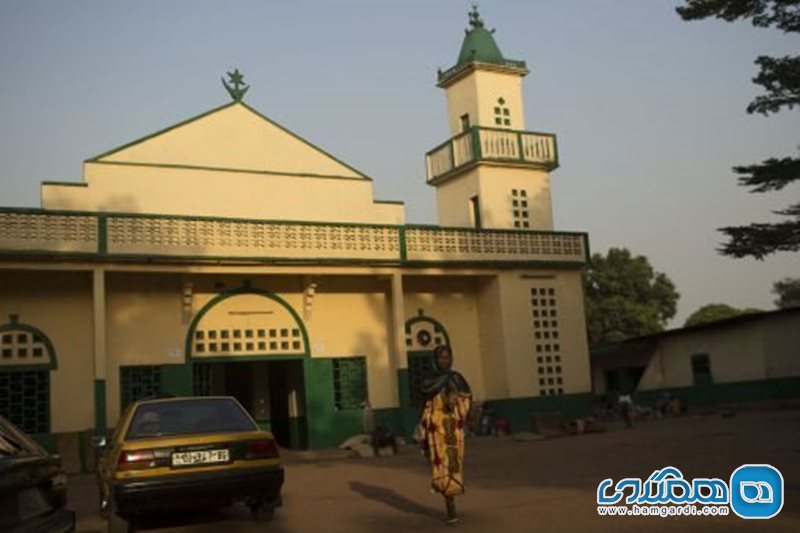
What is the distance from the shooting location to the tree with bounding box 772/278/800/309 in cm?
5259

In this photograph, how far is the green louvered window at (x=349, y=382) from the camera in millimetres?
20406

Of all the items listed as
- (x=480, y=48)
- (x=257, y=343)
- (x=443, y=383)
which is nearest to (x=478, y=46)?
(x=480, y=48)

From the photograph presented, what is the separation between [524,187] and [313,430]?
30.1ft

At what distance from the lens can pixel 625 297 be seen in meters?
44.1

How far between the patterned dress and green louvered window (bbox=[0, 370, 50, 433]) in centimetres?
1225

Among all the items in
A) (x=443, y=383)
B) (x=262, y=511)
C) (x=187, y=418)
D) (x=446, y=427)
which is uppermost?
(x=443, y=383)

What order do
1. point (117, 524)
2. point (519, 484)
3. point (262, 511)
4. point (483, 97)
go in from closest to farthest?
point (117, 524)
point (262, 511)
point (519, 484)
point (483, 97)

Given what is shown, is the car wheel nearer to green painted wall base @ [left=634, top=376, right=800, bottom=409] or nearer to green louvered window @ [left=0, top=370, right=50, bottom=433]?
green louvered window @ [left=0, top=370, right=50, bottom=433]

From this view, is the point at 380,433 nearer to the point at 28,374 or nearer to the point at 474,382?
the point at 474,382

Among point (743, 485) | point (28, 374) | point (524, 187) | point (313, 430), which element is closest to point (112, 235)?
point (28, 374)

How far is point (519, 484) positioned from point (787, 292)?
4922cm

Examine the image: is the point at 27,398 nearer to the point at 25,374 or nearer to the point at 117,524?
the point at 25,374

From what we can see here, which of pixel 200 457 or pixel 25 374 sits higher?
pixel 25 374

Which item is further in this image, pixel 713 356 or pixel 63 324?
pixel 713 356
